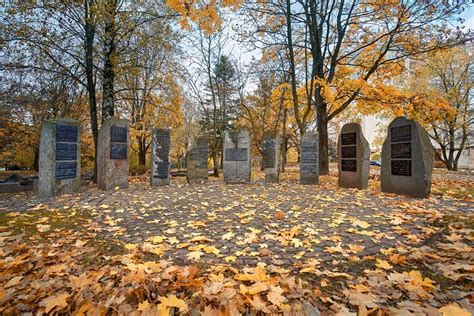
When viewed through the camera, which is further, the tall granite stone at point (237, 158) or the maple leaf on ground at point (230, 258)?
the tall granite stone at point (237, 158)

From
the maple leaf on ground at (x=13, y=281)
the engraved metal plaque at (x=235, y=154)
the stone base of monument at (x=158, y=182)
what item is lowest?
the maple leaf on ground at (x=13, y=281)

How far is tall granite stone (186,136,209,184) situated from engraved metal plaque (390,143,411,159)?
7118 millimetres

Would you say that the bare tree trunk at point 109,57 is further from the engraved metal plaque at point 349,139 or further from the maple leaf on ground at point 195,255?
the engraved metal plaque at point 349,139

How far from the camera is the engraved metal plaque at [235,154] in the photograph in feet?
32.1

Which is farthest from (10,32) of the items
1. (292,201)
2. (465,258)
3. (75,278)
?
(465,258)

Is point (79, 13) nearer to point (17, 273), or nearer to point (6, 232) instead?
point (6, 232)

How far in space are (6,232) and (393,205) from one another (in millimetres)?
7244

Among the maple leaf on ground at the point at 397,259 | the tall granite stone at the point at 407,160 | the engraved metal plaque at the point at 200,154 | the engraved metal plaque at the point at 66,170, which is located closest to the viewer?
the maple leaf on ground at the point at 397,259

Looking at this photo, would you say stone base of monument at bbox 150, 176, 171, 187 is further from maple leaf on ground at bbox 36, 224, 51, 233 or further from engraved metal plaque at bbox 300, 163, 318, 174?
engraved metal plaque at bbox 300, 163, 318, 174

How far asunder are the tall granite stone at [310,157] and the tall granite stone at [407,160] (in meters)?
2.53

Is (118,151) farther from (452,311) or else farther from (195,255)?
(452,311)

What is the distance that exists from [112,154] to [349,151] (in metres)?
8.43

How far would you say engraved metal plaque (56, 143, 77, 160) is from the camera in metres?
6.78

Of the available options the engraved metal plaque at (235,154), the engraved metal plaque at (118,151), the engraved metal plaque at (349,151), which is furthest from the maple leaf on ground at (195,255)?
the engraved metal plaque at (349,151)
